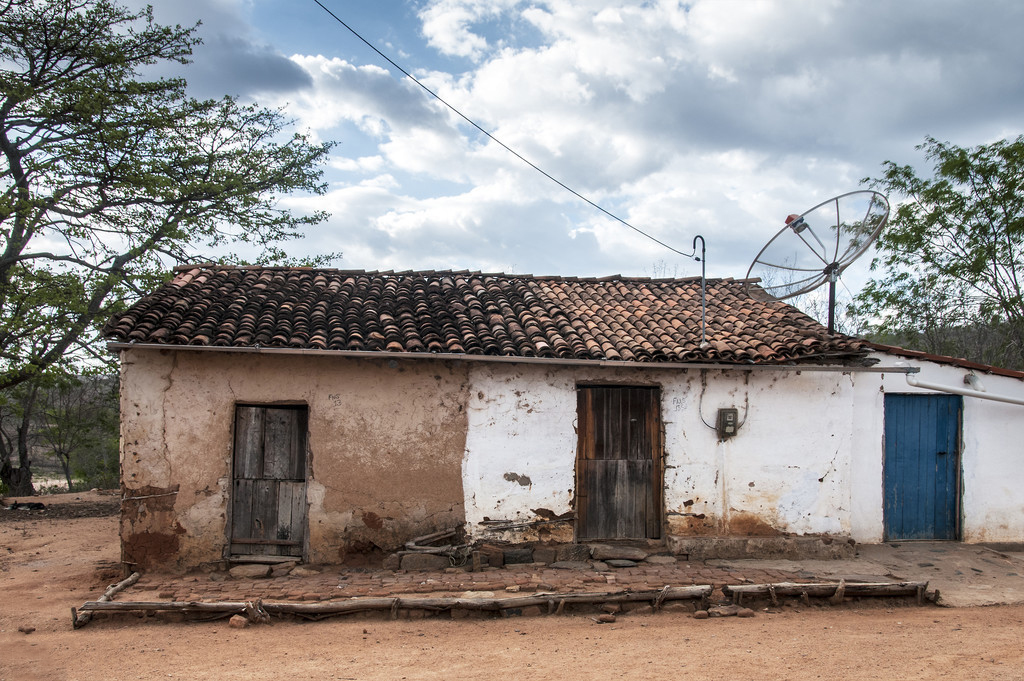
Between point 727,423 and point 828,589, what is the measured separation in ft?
7.28

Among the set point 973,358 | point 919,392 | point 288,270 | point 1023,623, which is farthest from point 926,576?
point 973,358

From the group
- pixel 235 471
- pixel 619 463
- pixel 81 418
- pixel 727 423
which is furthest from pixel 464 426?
pixel 81 418

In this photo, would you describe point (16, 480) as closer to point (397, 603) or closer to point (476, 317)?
point (476, 317)

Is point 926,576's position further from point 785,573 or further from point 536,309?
point 536,309

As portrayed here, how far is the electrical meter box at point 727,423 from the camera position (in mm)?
8672

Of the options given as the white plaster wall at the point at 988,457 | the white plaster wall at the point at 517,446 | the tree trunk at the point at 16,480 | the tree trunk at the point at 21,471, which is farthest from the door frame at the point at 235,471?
the tree trunk at the point at 16,480

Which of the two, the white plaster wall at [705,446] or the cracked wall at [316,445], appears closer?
the cracked wall at [316,445]

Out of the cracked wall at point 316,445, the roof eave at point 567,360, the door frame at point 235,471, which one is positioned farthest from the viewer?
the door frame at point 235,471

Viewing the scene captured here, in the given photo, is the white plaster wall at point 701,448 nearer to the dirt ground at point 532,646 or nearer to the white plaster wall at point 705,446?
the white plaster wall at point 705,446

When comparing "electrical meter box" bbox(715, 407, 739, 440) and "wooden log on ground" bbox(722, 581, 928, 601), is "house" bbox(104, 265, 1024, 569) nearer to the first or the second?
"electrical meter box" bbox(715, 407, 739, 440)

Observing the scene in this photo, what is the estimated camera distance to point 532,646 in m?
6.07

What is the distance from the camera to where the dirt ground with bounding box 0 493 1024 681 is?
5.41 metres

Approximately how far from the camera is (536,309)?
992cm

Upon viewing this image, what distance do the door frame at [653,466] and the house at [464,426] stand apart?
0.03m
